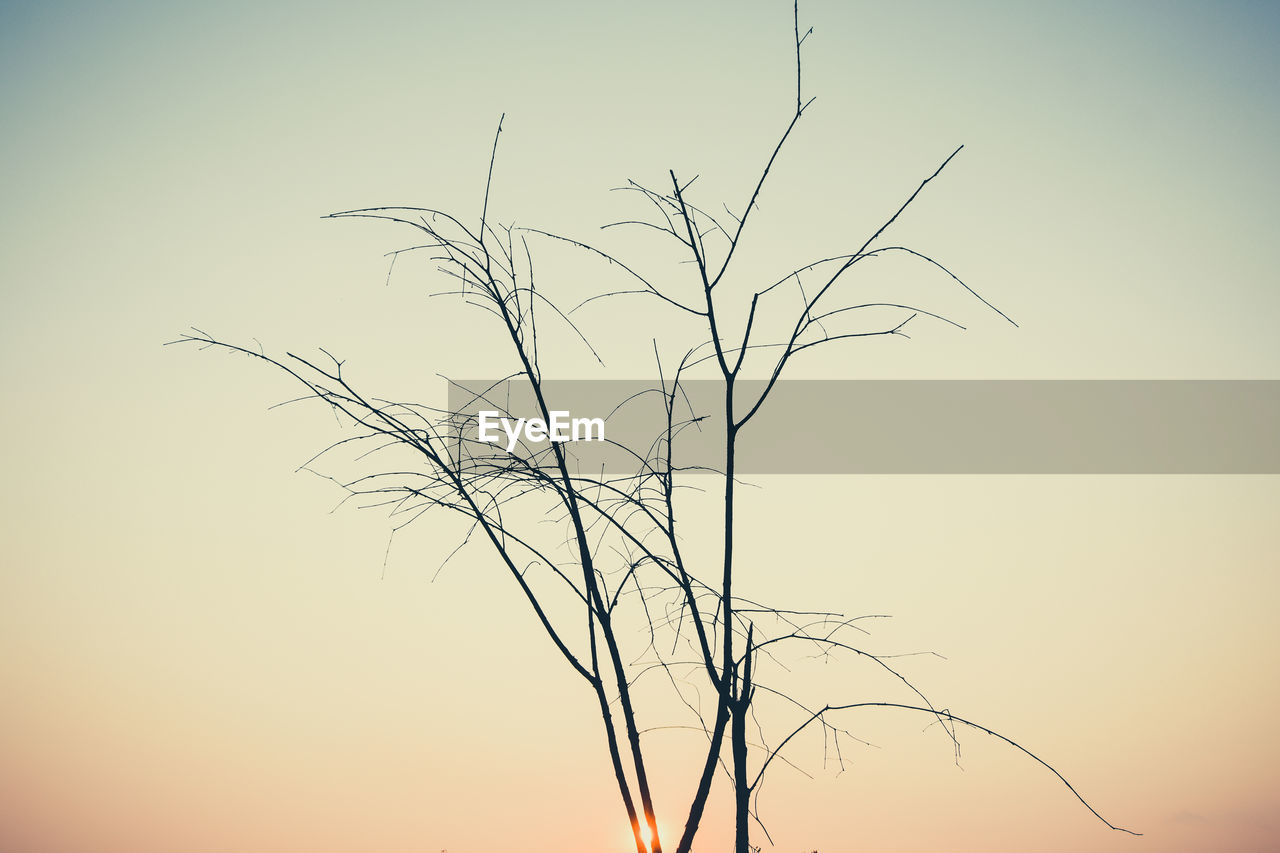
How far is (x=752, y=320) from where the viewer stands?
4.95 feet

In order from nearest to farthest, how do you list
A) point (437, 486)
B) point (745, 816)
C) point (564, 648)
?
1. point (745, 816)
2. point (564, 648)
3. point (437, 486)

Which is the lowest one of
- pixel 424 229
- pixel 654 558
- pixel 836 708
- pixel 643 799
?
pixel 643 799

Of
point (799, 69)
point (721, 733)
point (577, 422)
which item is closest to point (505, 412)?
point (577, 422)

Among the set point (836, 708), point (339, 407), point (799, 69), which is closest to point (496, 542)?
point (339, 407)

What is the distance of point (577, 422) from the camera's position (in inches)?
66.2

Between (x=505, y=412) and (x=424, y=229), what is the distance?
34 centimetres

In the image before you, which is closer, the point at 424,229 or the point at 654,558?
the point at 654,558

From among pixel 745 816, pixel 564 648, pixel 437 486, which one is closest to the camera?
pixel 745 816

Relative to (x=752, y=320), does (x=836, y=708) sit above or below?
below

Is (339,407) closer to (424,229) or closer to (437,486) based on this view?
(437,486)

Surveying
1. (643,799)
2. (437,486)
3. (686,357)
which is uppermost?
(686,357)

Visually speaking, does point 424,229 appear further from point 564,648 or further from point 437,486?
point 564,648

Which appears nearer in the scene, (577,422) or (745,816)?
(745,816)

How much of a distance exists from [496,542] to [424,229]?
1.84ft
